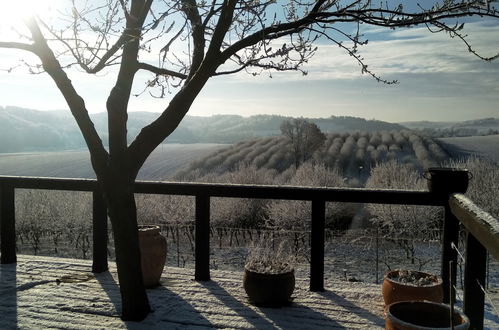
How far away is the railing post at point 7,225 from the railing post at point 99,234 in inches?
42.5

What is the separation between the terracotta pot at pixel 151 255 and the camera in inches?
179

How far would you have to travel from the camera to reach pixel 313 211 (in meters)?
4.44

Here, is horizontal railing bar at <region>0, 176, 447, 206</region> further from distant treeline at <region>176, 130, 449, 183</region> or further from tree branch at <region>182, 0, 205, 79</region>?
distant treeline at <region>176, 130, 449, 183</region>

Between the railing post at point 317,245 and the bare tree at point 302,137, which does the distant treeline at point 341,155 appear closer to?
the bare tree at point 302,137

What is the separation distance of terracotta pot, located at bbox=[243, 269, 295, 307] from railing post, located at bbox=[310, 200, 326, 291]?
0.45 meters

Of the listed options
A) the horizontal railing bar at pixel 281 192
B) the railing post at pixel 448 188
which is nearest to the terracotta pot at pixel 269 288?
the horizontal railing bar at pixel 281 192

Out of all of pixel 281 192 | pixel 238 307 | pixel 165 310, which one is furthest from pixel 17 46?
pixel 238 307

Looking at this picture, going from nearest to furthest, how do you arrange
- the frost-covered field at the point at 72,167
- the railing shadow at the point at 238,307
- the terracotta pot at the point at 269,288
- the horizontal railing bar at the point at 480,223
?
the horizontal railing bar at the point at 480,223 < the railing shadow at the point at 238,307 < the terracotta pot at the point at 269,288 < the frost-covered field at the point at 72,167

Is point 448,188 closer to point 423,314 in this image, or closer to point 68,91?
point 423,314

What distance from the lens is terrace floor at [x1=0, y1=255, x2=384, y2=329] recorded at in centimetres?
371

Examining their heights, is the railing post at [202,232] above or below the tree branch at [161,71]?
below

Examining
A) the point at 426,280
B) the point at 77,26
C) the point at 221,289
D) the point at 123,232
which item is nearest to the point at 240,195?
the point at 221,289

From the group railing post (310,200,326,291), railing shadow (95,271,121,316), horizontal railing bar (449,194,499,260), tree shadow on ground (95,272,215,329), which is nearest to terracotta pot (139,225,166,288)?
tree shadow on ground (95,272,215,329)

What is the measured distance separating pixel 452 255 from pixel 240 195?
6.23 ft
